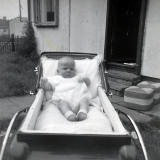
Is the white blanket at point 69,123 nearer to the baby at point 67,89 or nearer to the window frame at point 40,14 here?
the baby at point 67,89

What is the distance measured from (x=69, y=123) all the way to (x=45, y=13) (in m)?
7.40

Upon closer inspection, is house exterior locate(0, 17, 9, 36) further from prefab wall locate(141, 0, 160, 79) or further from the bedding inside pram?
the bedding inside pram

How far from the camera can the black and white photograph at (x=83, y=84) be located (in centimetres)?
231

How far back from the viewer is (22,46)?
1051 centimetres

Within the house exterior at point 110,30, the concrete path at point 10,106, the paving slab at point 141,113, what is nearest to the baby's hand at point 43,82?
the concrete path at point 10,106

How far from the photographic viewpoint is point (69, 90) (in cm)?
380

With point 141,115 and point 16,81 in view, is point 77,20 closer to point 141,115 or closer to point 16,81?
point 16,81

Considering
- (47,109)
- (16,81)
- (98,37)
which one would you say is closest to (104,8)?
(98,37)

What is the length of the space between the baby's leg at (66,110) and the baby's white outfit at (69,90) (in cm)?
13

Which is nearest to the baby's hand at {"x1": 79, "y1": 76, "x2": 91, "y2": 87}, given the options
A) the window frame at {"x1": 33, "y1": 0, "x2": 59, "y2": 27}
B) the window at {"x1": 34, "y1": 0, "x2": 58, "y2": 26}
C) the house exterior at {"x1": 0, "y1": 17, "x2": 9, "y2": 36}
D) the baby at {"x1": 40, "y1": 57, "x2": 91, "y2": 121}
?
the baby at {"x1": 40, "y1": 57, "x2": 91, "y2": 121}

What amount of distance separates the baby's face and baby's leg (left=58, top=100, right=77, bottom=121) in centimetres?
54

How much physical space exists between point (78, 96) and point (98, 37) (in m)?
4.08

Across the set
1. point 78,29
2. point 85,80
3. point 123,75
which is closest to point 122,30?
point 78,29

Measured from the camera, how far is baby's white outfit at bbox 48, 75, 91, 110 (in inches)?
145
